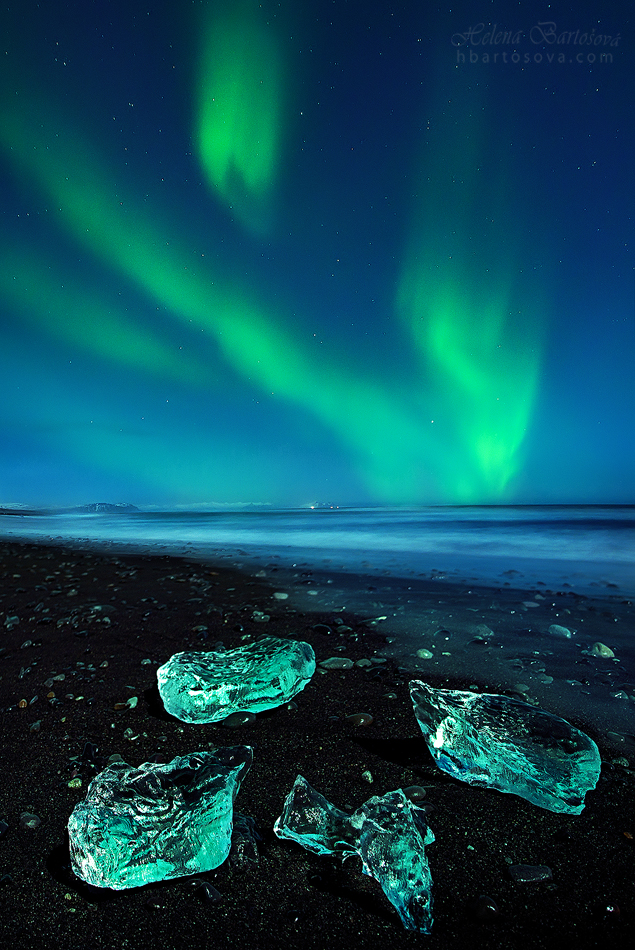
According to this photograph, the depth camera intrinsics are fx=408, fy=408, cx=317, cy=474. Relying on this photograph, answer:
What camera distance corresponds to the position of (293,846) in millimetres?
1798

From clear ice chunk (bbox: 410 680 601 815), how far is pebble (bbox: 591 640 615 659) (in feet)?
6.45

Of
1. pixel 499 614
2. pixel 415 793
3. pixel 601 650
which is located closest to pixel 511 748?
pixel 415 793

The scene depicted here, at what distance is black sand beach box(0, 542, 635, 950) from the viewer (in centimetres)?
147

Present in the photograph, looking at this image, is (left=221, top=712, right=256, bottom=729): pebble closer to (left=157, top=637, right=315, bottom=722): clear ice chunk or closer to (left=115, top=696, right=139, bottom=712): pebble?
(left=157, top=637, right=315, bottom=722): clear ice chunk

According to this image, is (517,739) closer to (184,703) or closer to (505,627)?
(184,703)

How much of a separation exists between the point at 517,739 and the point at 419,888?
105cm

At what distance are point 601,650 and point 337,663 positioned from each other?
Result: 102 inches

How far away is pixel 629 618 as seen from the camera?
5145mm

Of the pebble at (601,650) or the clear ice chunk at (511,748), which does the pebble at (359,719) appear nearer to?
the clear ice chunk at (511,748)

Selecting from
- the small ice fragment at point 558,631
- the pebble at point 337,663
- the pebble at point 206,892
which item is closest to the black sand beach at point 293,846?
the pebble at point 206,892

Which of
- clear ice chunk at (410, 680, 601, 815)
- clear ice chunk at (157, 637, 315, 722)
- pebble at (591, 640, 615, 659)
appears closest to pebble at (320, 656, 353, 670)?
clear ice chunk at (157, 637, 315, 722)

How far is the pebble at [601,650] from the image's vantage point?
12.7 ft

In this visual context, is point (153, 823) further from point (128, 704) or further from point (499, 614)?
point (499, 614)

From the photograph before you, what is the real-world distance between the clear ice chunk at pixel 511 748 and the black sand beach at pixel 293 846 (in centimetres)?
7
